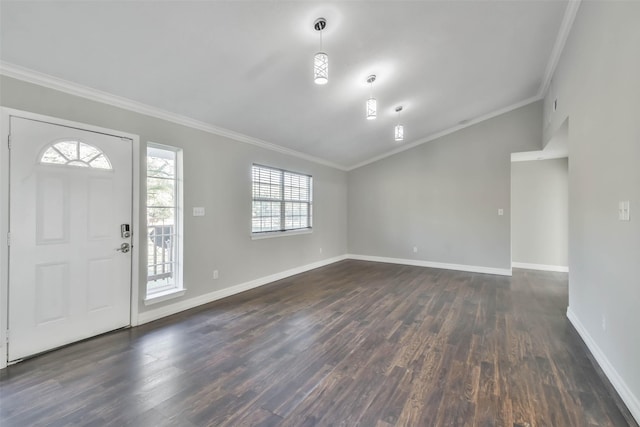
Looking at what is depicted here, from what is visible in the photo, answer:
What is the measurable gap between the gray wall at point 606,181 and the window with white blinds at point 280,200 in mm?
4252

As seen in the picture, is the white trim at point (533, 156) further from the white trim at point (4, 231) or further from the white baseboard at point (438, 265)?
the white trim at point (4, 231)

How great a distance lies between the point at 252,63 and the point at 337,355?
298 centimetres

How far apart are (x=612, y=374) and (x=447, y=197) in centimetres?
444

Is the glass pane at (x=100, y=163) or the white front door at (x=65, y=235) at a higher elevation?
the glass pane at (x=100, y=163)

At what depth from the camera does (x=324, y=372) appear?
7.34ft

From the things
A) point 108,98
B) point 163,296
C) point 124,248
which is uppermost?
point 108,98

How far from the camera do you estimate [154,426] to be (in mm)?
1655

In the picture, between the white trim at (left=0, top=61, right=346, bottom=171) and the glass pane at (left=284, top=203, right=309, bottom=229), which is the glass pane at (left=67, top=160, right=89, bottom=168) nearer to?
the white trim at (left=0, top=61, right=346, bottom=171)

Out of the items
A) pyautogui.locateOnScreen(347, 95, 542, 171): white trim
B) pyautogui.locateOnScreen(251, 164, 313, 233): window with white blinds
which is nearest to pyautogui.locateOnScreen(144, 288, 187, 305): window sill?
pyautogui.locateOnScreen(251, 164, 313, 233): window with white blinds

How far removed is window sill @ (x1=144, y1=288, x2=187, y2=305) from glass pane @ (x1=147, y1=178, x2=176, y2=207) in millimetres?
1101

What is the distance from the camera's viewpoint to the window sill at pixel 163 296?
129 inches

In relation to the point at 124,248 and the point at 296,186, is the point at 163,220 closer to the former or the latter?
the point at 124,248

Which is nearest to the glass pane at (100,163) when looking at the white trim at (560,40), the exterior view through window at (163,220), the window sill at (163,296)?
the exterior view through window at (163,220)

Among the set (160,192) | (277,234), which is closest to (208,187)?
(160,192)
